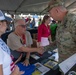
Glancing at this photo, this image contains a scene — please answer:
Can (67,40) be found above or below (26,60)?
above

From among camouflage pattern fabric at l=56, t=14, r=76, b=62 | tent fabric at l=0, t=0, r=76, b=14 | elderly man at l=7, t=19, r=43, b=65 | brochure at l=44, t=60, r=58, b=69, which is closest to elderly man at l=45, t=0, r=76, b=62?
camouflage pattern fabric at l=56, t=14, r=76, b=62

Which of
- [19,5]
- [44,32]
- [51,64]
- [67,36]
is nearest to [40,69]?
[51,64]

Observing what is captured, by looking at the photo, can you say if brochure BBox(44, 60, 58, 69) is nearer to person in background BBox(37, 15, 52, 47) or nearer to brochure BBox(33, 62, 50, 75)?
brochure BBox(33, 62, 50, 75)

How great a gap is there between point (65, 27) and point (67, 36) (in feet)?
0.30

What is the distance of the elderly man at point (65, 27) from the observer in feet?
5.00

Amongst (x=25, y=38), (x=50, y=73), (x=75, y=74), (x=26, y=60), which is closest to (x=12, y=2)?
(x=25, y=38)

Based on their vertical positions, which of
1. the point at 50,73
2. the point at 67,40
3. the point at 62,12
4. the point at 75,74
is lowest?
the point at 50,73

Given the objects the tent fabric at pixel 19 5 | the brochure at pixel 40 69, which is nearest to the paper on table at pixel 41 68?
the brochure at pixel 40 69

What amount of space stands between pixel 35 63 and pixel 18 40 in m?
0.36

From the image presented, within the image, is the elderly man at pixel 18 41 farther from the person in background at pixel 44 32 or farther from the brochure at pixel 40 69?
the person in background at pixel 44 32

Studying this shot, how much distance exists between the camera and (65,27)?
1.58 meters

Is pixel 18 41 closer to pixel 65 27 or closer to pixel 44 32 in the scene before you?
pixel 65 27

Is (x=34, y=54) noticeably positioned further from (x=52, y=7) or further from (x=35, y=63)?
(x=52, y=7)

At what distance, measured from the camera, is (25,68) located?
5.92 ft
